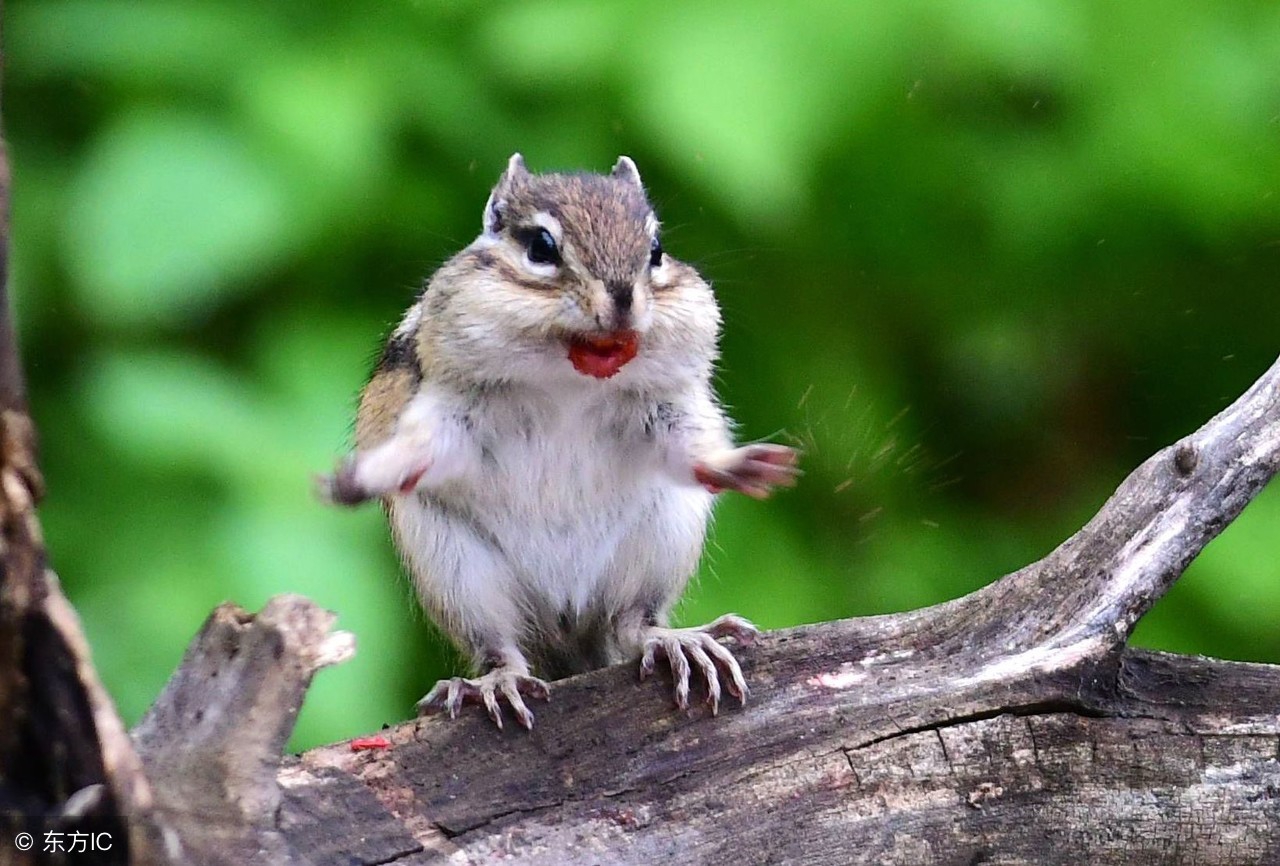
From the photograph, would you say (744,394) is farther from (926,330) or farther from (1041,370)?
(1041,370)

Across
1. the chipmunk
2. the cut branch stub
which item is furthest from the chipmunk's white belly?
the cut branch stub

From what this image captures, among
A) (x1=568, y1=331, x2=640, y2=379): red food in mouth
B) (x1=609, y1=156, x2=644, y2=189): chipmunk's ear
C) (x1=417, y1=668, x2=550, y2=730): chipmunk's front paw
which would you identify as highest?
(x1=609, y1=156, x2=644, y2=189): chipmunk's ear

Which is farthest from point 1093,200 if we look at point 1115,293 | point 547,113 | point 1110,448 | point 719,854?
point 719,854

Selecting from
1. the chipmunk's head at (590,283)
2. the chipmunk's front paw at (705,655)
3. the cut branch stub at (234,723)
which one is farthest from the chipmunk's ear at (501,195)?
the cut branch stub at (234,723)

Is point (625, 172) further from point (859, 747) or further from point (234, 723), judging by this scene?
point (234, 723)

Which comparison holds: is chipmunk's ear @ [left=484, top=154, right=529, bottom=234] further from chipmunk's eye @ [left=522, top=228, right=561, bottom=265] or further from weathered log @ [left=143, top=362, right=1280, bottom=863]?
weathered log @ [left=143, top=362, right=1280, bottom=863]

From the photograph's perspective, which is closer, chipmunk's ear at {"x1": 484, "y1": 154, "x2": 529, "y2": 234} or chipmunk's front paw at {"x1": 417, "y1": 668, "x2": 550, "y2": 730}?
chipmunk's front paw at {"x1": 417, "y1": 668, "x2": 550, "y2": 730}

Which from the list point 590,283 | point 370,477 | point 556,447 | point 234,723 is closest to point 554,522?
point 556,447
